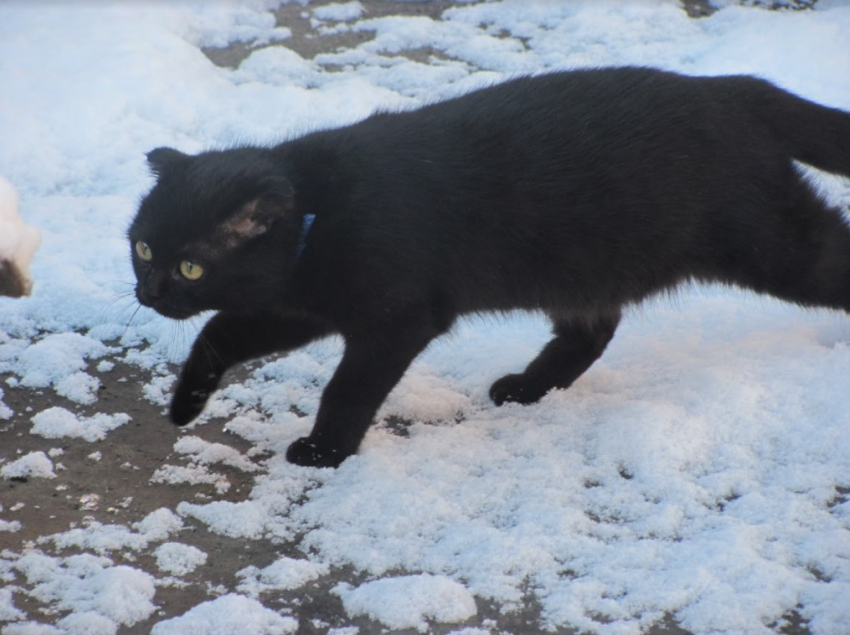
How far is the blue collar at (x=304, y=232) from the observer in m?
2.81

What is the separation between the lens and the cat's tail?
308cm

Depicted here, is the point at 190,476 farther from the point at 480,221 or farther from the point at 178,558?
the point at 480,221

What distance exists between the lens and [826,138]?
10.2ft

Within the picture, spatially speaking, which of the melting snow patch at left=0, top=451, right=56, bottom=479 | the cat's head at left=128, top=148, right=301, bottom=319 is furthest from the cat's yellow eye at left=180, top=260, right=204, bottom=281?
the melting snow patch at left=0, top=451, right=56, bottom=479

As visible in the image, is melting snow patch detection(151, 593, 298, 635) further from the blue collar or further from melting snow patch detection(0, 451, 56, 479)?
the blue collar

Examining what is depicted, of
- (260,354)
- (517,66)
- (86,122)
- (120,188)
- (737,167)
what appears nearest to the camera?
(737,167)

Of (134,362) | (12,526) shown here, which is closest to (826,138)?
(134,362)

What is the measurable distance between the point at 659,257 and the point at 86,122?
2.73 meters

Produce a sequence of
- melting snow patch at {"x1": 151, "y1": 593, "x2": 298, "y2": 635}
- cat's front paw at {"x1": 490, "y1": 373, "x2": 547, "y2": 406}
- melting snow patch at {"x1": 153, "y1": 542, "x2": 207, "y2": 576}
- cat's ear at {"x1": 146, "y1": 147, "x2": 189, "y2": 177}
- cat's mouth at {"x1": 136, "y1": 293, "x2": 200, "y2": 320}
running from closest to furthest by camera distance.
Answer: melting snow patch at {"x1": 151, "y1": 593, "x2": 298, "y2": 635}, melting snow patch at {"x1": 153, "y1": 542, "x2": 207, "y2": 576}, cat's mouth at {"x1": 136, "y1": 293, "x2": 200, "y2": 320}, cat's ear at {"x1": 146, "y1": 147, "x2": 189, "y2": 177}, cat's front paw at {"x1": 490, "y1": 373, "x2": 547, "y2": 406}

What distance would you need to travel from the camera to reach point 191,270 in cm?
275

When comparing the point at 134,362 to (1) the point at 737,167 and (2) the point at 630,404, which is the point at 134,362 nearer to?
(2) the point at 630,404

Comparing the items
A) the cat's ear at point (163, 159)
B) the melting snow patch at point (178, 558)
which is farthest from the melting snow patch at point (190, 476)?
the cat's ear at point (163, 159)

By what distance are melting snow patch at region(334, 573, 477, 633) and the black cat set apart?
2.08 feet

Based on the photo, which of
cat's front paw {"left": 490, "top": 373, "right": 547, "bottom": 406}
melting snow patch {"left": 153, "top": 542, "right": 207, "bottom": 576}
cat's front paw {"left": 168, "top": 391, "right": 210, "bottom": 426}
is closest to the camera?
melting snow patch {"left": 153, "top": 542, "right": 207, "bottom": 576}
